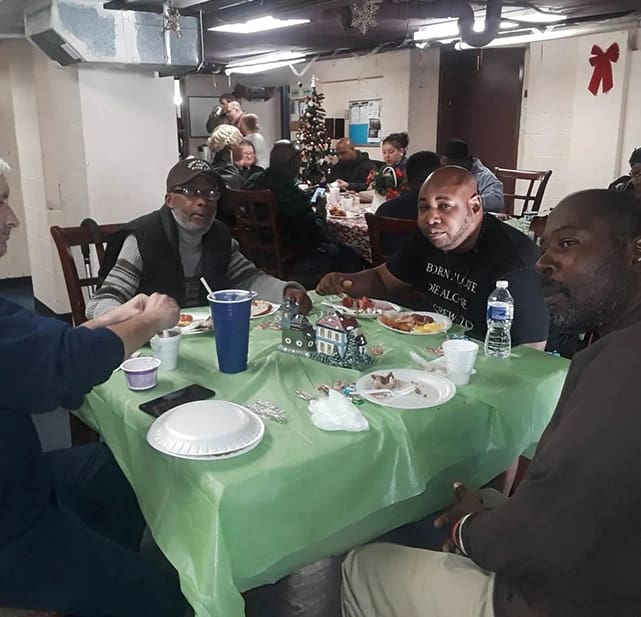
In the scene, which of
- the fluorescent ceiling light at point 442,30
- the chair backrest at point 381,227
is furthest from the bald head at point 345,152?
the chair backrest at point 381,227

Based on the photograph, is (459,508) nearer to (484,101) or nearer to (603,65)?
(603,65)

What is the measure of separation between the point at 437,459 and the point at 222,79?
412 inches

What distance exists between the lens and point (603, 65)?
18.1ft

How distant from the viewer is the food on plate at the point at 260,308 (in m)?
2.07

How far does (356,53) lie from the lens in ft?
21.7

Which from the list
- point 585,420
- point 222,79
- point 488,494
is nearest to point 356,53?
point 222,79

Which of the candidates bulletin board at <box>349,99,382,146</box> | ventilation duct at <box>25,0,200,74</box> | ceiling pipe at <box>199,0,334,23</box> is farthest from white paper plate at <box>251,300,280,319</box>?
bulletin board at <box>349,99,382,146</box>

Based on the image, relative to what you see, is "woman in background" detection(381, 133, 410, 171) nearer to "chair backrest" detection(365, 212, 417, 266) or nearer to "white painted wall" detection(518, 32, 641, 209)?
"white painted wall" detection(518, 32, 641, 209)

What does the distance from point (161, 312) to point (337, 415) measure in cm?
A: 48

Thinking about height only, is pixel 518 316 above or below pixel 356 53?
below

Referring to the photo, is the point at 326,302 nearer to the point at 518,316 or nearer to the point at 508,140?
the point at 518,316

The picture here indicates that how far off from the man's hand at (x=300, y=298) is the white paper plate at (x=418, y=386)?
1.74 feet

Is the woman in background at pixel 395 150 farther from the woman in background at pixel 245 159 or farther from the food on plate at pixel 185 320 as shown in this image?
the food on plate at pixel 185 320

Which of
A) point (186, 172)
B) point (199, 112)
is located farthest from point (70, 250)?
point (199, 112)
